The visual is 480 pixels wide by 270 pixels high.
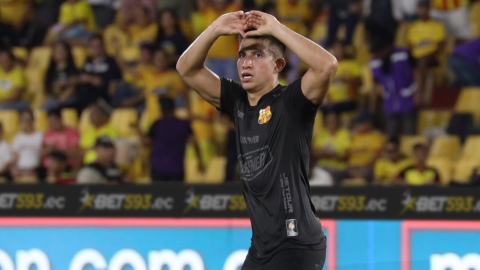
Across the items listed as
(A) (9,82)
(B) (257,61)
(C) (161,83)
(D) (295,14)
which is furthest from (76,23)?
(B) (257,61)

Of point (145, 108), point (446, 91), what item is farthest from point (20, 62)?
point (446, 91)

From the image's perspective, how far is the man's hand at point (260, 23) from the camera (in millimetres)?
3256

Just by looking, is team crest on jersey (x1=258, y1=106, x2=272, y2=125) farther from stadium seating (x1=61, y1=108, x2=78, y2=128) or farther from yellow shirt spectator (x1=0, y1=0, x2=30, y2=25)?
yellow shirt spectator (x1=0, y1=0, x2=30, y2=25)

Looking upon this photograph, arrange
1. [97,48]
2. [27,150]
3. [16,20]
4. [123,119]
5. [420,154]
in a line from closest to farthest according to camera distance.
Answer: [420,154]
[27,150]
[123,119]
[97,48]
[16,20]

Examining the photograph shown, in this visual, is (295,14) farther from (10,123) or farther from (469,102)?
(10,123)

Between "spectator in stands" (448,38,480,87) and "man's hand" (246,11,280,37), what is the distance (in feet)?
17.9

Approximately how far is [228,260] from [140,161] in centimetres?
371

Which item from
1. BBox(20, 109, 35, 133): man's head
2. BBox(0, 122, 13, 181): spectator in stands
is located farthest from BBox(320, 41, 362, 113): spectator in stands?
BBox(0, 122, 13, 181): spectator in stands

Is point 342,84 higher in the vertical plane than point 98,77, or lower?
lower

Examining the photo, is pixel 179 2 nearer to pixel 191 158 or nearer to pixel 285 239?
pixel 191 158

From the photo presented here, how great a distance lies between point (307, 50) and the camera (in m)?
3.18

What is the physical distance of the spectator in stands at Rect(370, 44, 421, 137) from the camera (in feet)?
27.2

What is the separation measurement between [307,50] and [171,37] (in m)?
6.46

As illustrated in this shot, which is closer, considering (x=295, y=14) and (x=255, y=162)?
(x=255, y=162)
